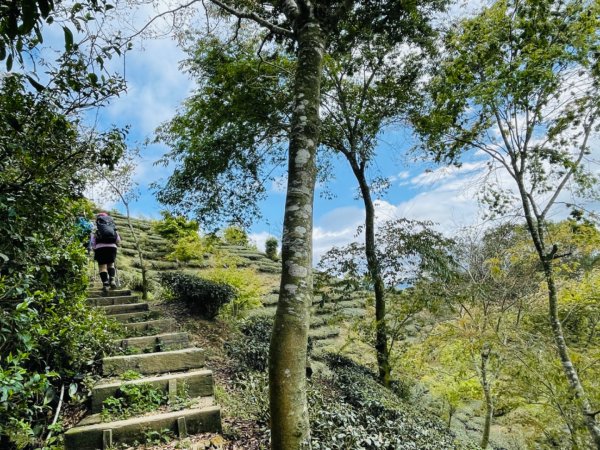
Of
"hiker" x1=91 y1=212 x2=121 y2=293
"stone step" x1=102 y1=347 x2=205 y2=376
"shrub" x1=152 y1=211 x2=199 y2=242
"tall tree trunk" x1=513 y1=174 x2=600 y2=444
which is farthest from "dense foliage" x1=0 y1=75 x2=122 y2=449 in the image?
"shrub" x1=152 y1=211 x2=199 y2=242

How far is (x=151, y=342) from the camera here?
5105mm

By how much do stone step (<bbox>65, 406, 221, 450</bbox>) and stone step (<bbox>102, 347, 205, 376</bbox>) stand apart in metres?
0.96

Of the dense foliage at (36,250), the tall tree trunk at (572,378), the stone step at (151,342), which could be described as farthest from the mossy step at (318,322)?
the dense foliage at (36,250)

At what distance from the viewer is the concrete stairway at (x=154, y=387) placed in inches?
130

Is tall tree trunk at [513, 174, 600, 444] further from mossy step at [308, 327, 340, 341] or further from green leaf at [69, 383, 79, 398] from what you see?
green leaf at [69, 383, 79, 398]

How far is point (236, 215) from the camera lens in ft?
27.7

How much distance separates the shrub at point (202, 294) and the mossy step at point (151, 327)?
1.44 metres

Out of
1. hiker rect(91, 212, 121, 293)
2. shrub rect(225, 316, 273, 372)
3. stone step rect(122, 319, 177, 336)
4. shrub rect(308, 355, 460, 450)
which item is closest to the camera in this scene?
shrub rect(308, 355, 460, 450)

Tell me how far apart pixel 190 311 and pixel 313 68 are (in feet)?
19.5

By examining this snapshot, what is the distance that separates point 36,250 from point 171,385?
198 cm

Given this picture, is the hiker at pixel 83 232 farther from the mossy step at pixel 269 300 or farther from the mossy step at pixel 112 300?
the mossy step at pixel 269 300

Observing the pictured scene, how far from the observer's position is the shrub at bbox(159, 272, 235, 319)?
7453mm

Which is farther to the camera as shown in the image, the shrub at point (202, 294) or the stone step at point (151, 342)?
the shrub at point (202, 294)

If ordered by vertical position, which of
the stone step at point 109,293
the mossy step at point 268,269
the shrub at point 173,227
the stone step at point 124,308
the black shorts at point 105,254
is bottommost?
the stone step at point 124,308
